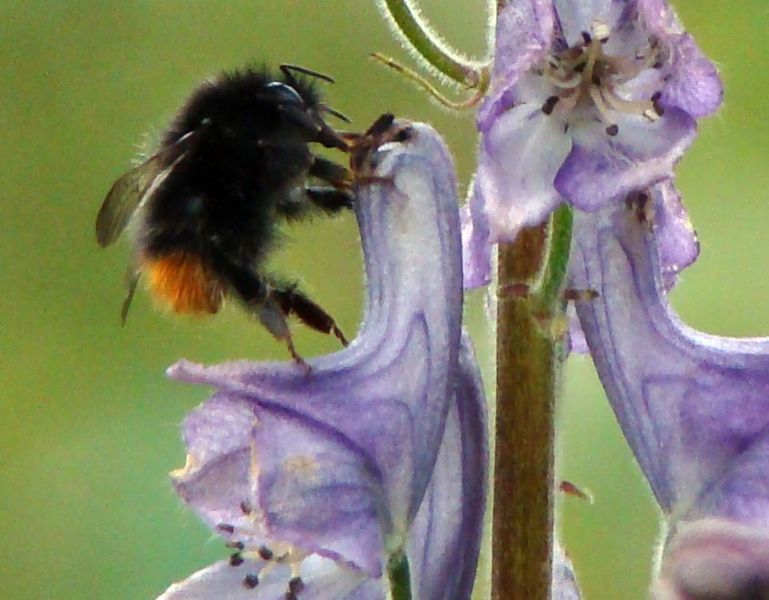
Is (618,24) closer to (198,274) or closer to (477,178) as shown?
(477,178)

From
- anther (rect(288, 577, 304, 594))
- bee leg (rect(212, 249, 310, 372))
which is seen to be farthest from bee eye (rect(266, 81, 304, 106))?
anther (rect(288, 577, 304, 594))

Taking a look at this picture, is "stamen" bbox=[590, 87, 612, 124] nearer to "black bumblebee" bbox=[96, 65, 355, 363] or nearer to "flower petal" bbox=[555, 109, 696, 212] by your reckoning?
"flower petal" bbox=[555, 109, 696, 212]

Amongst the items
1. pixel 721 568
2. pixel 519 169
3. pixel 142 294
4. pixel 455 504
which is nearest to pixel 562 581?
pixel 455 504

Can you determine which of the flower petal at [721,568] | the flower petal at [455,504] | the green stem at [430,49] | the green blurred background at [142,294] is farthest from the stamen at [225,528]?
the green blurred background at [142,294]

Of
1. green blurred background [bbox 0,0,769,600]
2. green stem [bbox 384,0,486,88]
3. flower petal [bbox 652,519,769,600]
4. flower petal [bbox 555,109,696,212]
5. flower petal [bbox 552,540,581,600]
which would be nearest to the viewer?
flower petal [bbox 652,519,769,600]

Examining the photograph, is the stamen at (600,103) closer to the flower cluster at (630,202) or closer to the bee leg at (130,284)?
the flower cluster at (630,202)

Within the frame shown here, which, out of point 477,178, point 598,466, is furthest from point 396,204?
point 598,466
